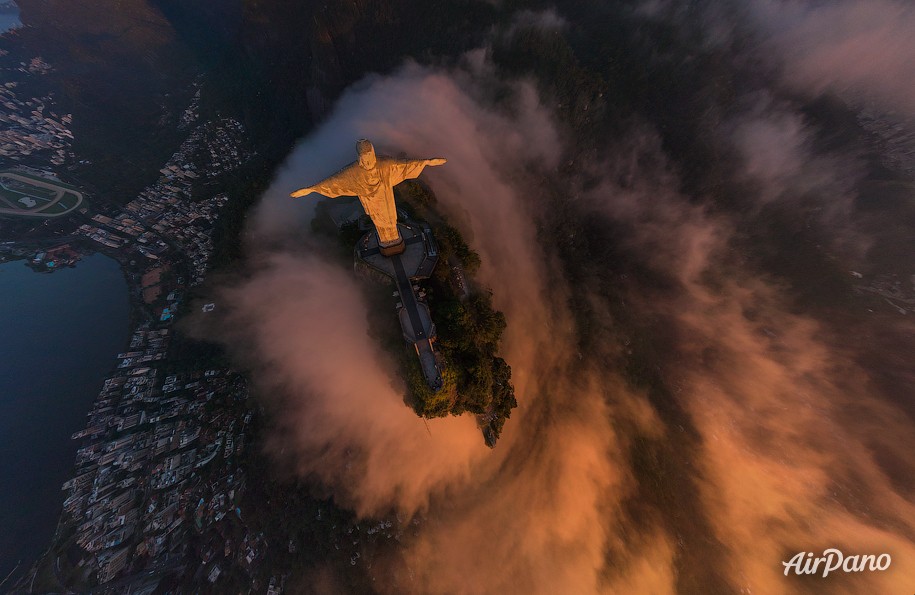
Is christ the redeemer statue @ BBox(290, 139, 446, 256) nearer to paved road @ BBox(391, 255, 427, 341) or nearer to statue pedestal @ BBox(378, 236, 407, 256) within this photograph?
statue pedestal @ BBox(378, 236, 407, 256)

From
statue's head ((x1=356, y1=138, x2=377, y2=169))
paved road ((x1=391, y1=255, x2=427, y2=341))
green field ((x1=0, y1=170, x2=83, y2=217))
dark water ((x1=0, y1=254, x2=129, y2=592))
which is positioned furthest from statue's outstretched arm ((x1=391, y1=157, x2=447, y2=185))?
green field ((x1=0, y1=170, x2=83, y2=217))

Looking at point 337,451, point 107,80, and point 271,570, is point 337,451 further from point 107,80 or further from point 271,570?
point 107,80

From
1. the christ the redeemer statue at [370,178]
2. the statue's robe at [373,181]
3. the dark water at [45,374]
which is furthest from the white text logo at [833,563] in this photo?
the dark water at [45,374]

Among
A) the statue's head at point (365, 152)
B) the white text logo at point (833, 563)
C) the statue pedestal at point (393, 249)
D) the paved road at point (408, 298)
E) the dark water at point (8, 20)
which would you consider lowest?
Answer: the white text logo at point (833, 563)

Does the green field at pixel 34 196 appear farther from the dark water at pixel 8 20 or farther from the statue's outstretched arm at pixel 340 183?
the statue's outstretched arm at pixel 340 183

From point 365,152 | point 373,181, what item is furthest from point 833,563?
point 365,152

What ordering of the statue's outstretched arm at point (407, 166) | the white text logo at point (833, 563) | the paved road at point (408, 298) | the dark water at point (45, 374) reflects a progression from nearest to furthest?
the statue's outstretched arm at point (407, 166) → the white text logo at point (833, 563) → the paved road at point (408, 298) → the dark water at point (45, 374)

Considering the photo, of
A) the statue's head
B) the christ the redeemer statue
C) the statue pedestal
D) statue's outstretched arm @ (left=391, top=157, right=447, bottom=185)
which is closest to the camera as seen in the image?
the statue's head
